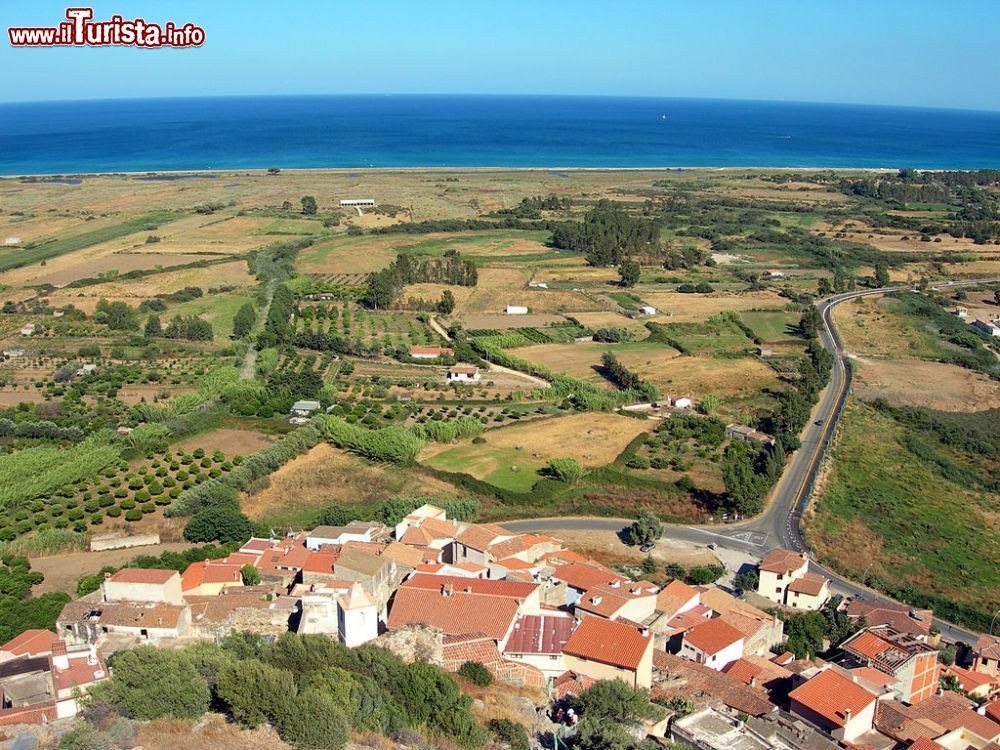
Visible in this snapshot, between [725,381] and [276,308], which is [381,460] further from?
[276,308]

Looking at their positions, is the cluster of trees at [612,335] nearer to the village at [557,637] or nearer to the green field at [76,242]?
the village at [557,637]

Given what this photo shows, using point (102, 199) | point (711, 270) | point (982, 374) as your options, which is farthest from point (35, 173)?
point (982, 374)

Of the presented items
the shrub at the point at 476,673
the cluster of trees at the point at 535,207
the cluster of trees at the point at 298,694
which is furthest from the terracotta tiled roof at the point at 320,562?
the cluster of trees at the point at 535,207

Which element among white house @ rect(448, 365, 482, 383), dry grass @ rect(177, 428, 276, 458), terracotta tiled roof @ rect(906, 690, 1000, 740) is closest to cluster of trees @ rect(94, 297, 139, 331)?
dry grass @ rect(177, 428, 276, 458)

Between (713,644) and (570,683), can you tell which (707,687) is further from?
(570,683)

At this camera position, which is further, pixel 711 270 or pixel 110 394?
pixel 711 270

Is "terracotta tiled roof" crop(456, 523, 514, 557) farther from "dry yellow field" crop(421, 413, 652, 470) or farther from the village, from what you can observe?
"dry yellow field" crop(421, 413, 652, 470)

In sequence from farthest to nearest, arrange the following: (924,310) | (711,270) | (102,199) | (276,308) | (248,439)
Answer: (102,199) → (711,270) → (924,310) → (276,308) → (248,439)

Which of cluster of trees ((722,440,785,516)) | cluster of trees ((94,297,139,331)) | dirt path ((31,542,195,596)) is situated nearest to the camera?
dirt path ((31,542,195,596))
